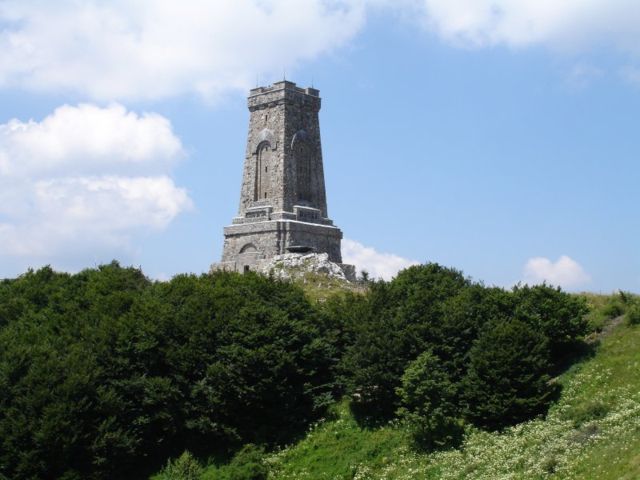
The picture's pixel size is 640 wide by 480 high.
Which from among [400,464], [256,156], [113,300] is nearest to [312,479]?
[400,464]

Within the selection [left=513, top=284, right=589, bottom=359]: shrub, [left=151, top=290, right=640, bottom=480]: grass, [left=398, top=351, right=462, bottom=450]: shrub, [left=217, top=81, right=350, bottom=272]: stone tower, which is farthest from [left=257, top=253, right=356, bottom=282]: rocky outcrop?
[left=398, top=351, right=462, bottom=450]: shrub

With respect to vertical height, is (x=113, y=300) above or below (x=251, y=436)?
above

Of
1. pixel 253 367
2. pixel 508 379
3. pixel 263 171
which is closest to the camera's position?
pixel 508 379

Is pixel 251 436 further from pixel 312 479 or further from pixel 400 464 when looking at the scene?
pixel 400 464

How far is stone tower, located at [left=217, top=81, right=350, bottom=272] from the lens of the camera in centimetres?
6016

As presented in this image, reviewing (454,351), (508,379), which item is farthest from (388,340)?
(508,379)

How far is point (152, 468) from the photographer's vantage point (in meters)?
37.6

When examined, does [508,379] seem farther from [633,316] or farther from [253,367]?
[253,367]

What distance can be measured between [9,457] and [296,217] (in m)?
30.4

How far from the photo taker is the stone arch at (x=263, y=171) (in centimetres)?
6228

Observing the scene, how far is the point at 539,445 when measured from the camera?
30141mm

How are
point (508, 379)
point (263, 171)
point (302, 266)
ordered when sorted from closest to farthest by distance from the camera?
point (508, 379) < point (302, 266) < point (263, 171)

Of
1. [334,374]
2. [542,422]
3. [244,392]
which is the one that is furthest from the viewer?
[334,374]

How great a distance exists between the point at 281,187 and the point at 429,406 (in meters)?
30.0
